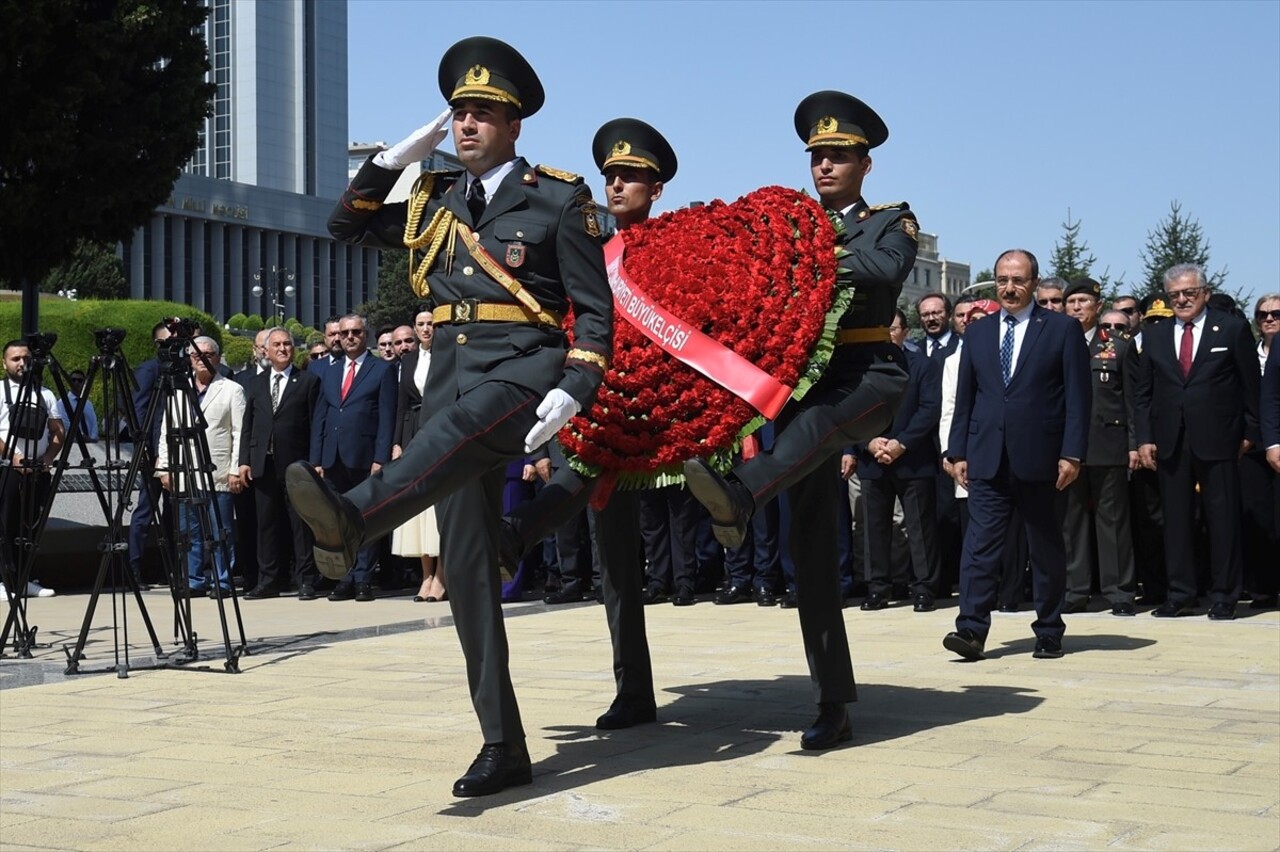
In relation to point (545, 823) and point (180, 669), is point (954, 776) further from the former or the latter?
point (180, 669)

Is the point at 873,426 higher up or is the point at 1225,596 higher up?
the point at 873,426

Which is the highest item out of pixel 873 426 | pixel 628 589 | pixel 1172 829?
pixel 873 426

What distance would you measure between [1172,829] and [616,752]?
2.05 meters

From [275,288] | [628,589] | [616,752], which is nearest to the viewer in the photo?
[616,752]

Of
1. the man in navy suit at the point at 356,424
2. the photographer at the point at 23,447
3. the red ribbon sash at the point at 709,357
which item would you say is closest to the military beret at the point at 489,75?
the red ribbon sash at the point at 709,357

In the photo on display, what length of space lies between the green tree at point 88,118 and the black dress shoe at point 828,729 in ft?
98.2

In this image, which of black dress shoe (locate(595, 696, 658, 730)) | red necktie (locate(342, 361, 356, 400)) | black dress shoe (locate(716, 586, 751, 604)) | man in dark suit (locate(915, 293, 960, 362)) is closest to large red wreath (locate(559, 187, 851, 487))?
black dress shoe (locate(595, 696, 658, 730))

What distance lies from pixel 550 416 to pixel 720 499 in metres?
0.65

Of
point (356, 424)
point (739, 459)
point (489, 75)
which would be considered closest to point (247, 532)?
point (356, 424)

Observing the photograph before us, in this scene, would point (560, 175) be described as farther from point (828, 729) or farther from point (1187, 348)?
point (1187, 348)

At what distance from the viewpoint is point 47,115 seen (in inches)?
1316

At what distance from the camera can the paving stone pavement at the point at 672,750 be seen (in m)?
4.90

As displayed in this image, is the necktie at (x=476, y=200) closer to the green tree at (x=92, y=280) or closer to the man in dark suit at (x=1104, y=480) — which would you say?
the man in dark suit at (x=1104, y=480)

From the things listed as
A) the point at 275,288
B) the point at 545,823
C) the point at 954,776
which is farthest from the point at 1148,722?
the point at 275,288
